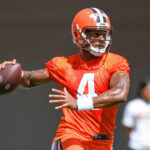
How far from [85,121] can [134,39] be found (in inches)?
102

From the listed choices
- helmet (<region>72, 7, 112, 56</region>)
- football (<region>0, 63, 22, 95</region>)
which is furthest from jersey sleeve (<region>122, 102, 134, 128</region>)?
football (<region>0, 63, 22, 95</region>)

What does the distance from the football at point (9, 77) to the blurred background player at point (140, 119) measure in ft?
3.10

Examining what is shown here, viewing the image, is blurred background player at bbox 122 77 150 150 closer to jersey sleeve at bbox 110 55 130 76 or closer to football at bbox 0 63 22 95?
jersey sleeve at bbox 110 55 130 76

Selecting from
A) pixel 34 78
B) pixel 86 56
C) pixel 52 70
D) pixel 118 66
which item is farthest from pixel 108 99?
pixel 34 78

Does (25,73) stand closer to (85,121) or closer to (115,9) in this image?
(85,121)

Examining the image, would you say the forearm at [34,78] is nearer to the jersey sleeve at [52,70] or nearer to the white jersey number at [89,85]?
the jersey sleeve at [52,70]

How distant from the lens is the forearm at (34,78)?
14.4 ft

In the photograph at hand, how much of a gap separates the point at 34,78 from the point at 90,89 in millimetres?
554

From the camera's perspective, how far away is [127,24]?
21.2 ft

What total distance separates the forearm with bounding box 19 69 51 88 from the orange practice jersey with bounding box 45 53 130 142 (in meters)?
0.22

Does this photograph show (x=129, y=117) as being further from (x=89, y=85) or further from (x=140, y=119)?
(x=89, y=85)

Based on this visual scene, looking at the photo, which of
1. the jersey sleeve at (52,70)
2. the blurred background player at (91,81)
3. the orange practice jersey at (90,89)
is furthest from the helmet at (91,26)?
the jersey sleeve at (52,70)

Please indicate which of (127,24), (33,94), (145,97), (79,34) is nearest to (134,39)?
(127,24)

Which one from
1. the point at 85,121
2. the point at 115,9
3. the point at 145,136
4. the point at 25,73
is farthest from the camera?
the point at 115,9
